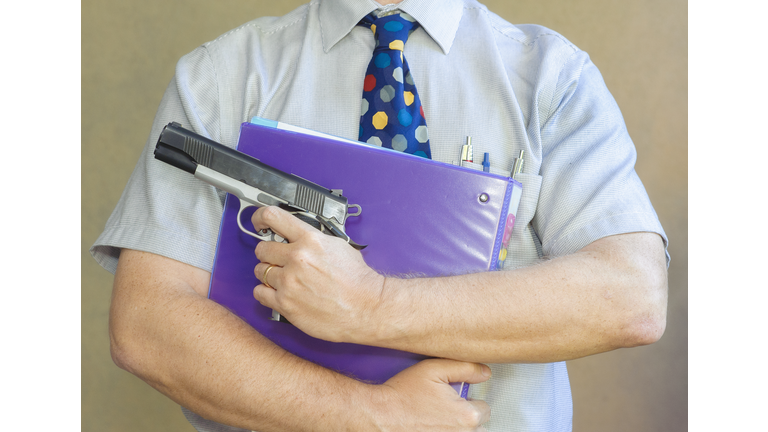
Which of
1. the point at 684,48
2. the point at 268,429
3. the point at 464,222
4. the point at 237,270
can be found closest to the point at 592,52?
the point at 684,48

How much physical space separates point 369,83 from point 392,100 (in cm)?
7

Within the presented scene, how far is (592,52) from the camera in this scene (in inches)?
85.1

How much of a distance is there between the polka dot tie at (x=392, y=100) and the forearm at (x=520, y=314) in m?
0.32

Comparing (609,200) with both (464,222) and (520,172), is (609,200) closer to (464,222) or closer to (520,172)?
(520,172)

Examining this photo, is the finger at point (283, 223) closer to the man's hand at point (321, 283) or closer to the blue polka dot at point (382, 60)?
the man's hand at point (321, 283)

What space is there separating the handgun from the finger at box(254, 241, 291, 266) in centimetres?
2

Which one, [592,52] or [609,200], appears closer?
[609,200]

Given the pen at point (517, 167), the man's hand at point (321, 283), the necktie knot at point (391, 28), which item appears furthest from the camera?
the necktie knot at point (391, 28)

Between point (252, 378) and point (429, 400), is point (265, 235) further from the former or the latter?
point (429, 400)

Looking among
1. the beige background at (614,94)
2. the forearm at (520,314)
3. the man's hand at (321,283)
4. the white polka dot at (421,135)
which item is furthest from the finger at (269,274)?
the beige background at (614,94)

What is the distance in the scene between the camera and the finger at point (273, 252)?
920 millimetres

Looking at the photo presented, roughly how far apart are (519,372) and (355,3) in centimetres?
85

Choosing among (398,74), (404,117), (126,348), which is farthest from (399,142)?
(126,348)

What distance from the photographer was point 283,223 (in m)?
0.93
